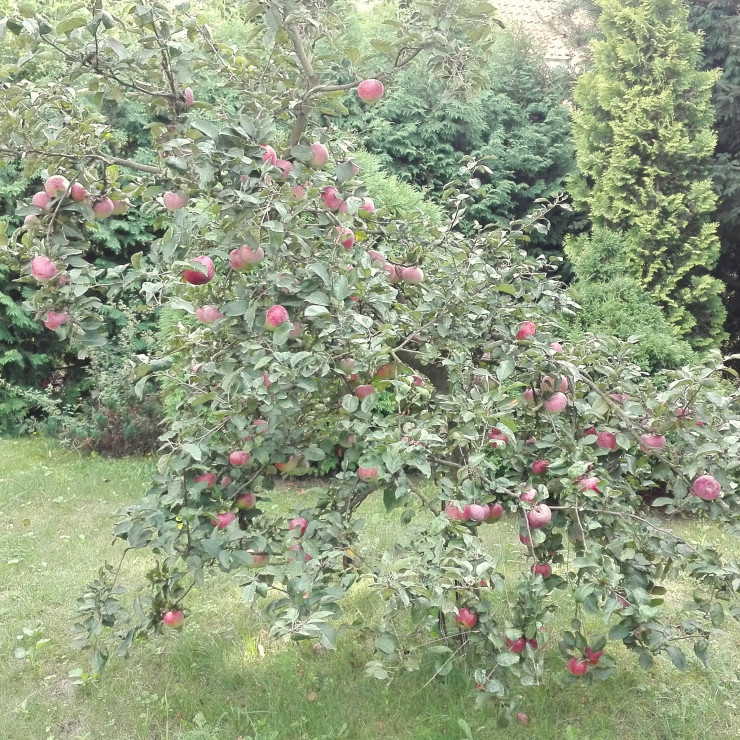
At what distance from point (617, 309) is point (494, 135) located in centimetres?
284

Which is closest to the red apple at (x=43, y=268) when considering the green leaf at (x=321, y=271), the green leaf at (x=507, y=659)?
the green leaf at (x=321, y=271)

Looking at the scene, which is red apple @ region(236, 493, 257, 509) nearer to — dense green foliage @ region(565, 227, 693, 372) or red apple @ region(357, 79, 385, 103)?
red apple @ region(357, 79, 385, 103)

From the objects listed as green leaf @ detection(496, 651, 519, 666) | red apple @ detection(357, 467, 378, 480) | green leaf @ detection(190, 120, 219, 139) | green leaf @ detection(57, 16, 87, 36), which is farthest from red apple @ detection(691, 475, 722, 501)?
green leaf @ detection(57, 16, 87, 36)

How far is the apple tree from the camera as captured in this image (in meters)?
1.51

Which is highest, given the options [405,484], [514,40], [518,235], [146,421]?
[514,40]

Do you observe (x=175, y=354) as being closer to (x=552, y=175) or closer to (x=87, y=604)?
(x=87, y=604)

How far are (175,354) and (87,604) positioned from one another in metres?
0.77

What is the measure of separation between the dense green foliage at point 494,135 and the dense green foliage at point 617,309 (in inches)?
42.2

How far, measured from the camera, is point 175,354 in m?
2.10

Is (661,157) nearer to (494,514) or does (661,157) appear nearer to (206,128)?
(494,514)

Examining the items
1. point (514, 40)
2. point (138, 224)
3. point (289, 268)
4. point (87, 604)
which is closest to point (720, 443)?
point (289, 268)

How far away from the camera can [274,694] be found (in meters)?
2.17

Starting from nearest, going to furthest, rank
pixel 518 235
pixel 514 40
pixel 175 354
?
pixel 175 354, pixel 518 235, pixel 514 40

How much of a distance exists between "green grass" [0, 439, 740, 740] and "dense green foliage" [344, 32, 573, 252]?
441 centimetres
